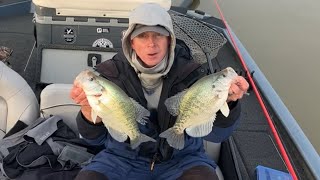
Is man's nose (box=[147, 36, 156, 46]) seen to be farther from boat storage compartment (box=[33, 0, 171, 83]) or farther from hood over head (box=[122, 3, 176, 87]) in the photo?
boat storage compartment (box=[33, 0, 171, 83])

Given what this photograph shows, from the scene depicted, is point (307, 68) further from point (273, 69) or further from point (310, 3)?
point (310, 3)

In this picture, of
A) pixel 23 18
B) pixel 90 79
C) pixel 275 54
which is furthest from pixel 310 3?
pixel 90 79

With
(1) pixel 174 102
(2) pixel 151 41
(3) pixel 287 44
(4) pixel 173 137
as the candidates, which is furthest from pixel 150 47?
(3) pixel 287 44

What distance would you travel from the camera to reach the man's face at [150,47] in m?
2.21

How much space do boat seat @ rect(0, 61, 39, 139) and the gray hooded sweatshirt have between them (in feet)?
3.09

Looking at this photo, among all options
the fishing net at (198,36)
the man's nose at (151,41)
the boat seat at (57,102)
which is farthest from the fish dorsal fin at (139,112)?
the fishing net at (198,36)

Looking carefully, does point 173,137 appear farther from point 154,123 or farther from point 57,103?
point 57,103

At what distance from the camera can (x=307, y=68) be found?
23.8 ft

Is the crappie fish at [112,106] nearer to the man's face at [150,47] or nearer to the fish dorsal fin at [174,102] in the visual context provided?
the fish dorsal fin at [174,102]

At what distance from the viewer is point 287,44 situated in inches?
319

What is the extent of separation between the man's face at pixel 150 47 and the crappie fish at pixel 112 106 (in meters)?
0.34

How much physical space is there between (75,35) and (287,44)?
214 inches

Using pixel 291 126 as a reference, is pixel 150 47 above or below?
above

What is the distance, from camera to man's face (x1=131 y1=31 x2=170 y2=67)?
221 cm
